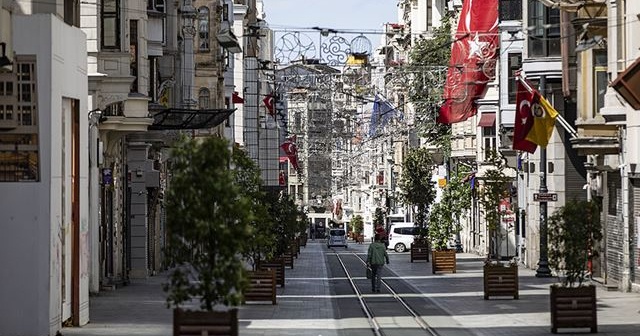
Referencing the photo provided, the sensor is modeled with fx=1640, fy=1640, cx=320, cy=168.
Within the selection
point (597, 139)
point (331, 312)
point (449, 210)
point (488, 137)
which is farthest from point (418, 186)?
point (331, 312)

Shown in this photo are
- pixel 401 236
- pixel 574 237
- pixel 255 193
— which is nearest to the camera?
pixel 574 237

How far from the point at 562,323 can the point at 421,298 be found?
15.1 metres

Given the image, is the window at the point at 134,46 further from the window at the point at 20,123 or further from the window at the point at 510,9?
the window at the point at 510,9

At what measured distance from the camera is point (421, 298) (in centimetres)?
4428

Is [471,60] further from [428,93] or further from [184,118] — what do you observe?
[428,93]

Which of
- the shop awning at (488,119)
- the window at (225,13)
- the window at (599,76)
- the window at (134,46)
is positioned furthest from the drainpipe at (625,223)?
the window at (225,13)

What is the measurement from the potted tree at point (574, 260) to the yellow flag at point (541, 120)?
15.5 m

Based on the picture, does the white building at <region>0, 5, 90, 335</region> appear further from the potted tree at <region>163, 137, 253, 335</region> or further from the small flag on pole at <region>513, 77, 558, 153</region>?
the small flag on pole at <region>513, 77, 558, 153</region>

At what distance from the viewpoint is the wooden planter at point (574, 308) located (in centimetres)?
2914

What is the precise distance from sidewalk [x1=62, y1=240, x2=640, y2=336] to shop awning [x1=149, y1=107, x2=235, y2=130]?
5.12m

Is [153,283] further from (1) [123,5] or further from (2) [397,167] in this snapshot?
(2) [397,167]

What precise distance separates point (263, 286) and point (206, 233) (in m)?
17.5

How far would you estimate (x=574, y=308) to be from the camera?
96.1 feet

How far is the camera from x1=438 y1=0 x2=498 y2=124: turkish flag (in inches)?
2422
